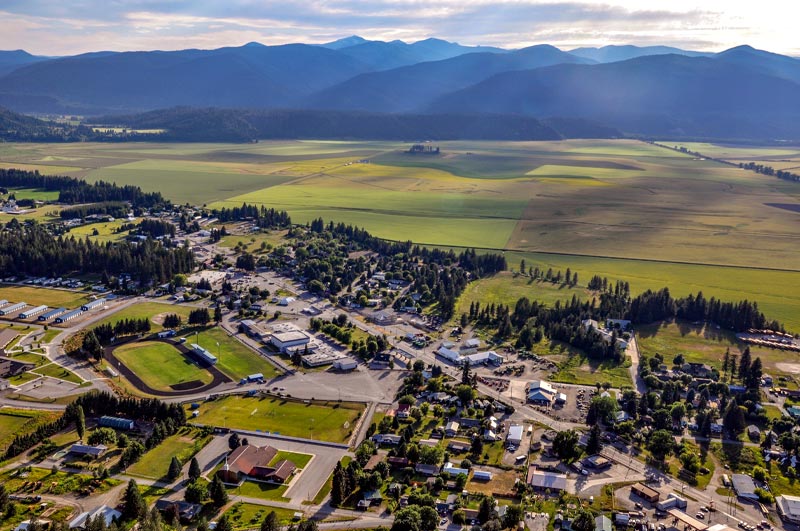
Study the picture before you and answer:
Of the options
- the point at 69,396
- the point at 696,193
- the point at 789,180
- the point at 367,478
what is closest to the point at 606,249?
the point at 696,193

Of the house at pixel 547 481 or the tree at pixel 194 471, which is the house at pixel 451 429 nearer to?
the house at pixel 547 481

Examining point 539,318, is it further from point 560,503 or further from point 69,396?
point 69,396

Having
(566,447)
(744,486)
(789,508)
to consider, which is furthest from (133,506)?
(789,508)

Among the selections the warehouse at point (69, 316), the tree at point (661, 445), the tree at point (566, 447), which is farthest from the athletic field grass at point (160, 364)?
the tree at point (661, 445)

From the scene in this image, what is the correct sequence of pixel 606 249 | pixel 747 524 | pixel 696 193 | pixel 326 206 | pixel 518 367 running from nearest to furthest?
pixel 747 524, pixel 518 367, pixel 606 249, pixel 326 206, pixel 696 193

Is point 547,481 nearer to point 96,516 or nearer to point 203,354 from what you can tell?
point 96,516

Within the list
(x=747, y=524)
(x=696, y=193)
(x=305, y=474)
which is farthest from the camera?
(x=696, y=193)

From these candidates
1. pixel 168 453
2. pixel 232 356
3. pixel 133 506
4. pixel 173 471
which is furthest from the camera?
pixel 232 356
